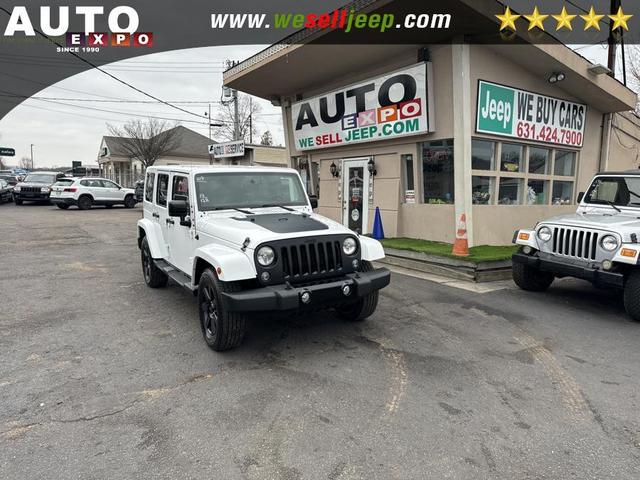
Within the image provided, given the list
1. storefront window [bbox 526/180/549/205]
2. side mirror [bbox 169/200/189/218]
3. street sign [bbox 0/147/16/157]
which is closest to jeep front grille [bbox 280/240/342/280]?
side mirror [bbox 169/200/189/218]

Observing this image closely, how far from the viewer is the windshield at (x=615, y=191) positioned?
21.6 feet

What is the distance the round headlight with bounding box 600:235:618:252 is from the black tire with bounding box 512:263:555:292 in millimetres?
1327

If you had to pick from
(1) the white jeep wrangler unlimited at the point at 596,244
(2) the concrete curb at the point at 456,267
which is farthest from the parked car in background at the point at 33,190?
(1) the white jeep wrangler unlimited at the point at 596,244

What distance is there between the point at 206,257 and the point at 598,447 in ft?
11.4

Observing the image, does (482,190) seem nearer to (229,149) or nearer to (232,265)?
(232,265)

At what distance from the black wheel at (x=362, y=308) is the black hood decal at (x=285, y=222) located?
0.70 meters

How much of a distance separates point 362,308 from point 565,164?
9600 mm

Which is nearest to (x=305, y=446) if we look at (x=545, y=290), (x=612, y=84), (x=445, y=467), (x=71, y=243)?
(x=445, y=467)

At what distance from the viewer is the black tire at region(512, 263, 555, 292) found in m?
6.71

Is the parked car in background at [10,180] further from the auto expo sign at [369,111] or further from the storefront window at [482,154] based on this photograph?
the storefront window at [482,154]

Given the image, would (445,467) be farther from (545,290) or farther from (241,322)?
(545,290)

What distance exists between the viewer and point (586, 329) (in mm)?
5113

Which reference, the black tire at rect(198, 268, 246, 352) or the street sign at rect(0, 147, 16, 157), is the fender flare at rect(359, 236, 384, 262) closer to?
the black tire at rect(198, 268, 246, 352)

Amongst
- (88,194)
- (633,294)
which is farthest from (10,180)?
(633,294)
